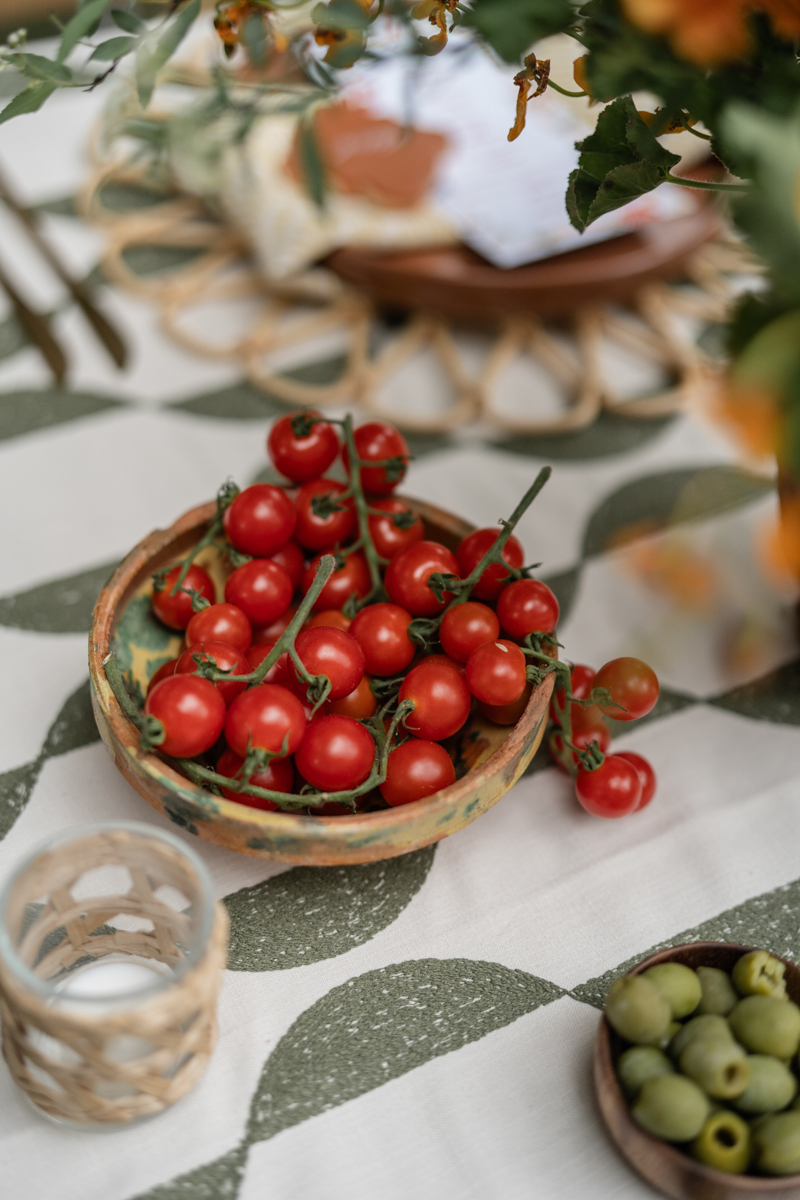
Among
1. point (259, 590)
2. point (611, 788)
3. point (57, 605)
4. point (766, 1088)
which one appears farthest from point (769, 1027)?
point (57, 605)

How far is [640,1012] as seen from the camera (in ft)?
1.86

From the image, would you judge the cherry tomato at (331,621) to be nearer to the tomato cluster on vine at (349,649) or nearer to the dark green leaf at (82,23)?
the tomato cluster on vine at (349,649)

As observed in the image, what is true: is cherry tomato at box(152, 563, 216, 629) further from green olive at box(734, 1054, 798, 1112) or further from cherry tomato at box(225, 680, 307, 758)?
green olive at box(734, 1054, 798, 1112)

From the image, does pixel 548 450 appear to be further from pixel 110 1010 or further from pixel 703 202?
pixel 110 1010

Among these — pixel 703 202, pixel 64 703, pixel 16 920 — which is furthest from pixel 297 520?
pixel 703 202

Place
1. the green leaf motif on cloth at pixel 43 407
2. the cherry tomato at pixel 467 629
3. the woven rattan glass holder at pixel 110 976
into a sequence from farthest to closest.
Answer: the green leaf motif on cloth at pixel 43 407 → the cherry tomato at pixel 467 629 → the woven rattan glass holder at pixel 110 976

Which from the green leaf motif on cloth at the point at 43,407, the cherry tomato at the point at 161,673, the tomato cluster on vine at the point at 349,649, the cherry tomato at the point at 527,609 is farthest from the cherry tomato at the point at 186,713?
the green leaf motif on cloth at the point at 43,407

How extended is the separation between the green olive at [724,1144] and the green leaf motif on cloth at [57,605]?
616 millimetres

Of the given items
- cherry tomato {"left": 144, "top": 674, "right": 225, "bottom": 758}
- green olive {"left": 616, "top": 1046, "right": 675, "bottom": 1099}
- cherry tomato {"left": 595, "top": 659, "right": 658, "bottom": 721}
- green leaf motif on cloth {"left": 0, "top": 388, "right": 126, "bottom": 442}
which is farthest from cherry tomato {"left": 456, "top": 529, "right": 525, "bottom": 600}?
green leaf motif on cloth {"left": 0, "top": 388, "right": 126, "bottom": 442}

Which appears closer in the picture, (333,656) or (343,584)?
(333,656)

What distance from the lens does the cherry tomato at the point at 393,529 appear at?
79cm

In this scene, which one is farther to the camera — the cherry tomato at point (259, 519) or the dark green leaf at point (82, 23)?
the cherry tomato at point (259, 519)

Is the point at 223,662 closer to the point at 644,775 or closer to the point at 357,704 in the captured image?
the point at 357,704

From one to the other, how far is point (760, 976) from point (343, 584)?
39cm
